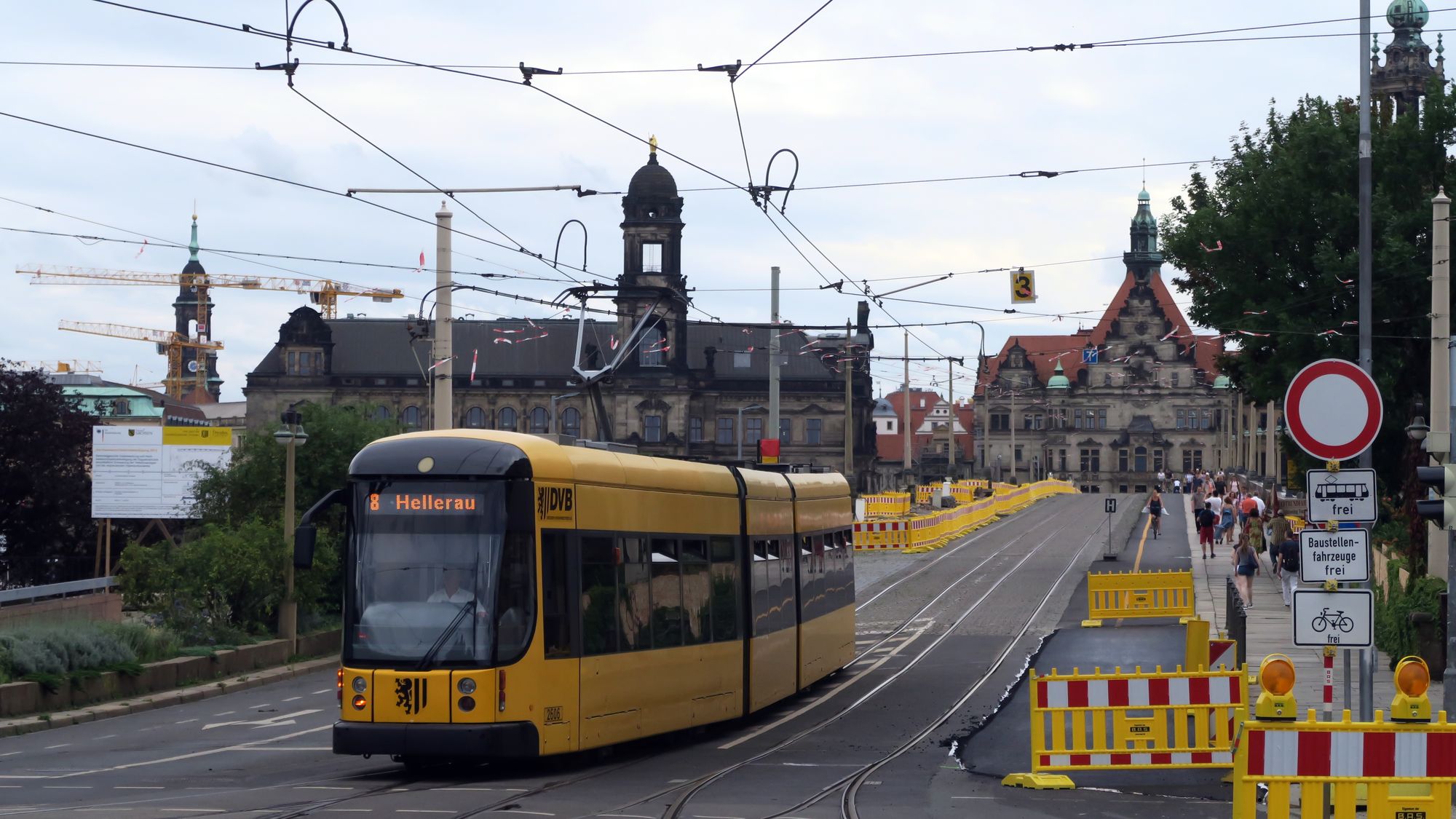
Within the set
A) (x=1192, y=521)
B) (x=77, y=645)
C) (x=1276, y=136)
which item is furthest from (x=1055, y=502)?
(x=77, y=645)

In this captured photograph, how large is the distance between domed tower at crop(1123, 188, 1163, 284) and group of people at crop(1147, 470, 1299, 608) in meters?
85.9

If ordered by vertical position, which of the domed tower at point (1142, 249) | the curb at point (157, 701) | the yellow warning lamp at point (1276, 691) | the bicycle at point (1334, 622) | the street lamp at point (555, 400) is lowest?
the curb at point (157, 701)

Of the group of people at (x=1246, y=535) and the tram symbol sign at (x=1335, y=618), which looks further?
the group of people at (x=1246, y=535)

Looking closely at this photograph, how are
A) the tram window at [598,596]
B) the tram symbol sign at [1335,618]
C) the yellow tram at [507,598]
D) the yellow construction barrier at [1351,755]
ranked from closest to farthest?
the yellow construction barrier at [1351,755], the tram symbol sign at [1335,618], the yellow tram at [507,598], the tram window at [598,596]

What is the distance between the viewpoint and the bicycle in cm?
1048

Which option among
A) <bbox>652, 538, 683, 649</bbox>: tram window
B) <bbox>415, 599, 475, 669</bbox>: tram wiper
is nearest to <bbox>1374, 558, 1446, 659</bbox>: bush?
<bbox>652, 538, 683, 649</bbox>: tram window

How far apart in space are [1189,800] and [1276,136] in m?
29.3

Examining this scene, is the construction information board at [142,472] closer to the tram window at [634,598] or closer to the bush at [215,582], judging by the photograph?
the bush at [215,582]

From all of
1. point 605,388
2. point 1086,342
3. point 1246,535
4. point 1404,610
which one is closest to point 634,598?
point 1404,610

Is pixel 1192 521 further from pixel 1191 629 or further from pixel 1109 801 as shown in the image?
pixel 1109 801

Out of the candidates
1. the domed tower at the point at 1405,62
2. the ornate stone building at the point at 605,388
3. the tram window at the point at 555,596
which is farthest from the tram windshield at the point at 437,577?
the ornate stone building at the point at 605,388

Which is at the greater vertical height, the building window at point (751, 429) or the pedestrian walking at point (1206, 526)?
the building window at point (751, 429)

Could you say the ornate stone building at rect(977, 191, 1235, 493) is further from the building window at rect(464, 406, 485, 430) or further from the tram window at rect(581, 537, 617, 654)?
the tram window at rect(581, 537, 617, 654)

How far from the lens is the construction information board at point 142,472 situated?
54.7 metres
